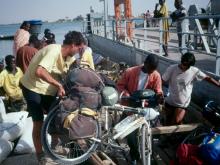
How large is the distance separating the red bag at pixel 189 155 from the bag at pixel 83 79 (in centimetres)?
118

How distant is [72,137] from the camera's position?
10.4 feet

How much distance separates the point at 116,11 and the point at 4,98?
1215 centimetres

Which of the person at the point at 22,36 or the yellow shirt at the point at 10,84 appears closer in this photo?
the yellow shirt at the point at 10,84

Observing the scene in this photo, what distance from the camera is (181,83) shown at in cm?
475

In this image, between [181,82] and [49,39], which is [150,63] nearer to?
[181,82]

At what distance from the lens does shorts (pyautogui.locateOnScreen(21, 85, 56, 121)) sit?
12.5 feet

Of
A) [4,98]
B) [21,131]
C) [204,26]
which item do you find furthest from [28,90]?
[204,26]

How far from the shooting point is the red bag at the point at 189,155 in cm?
346

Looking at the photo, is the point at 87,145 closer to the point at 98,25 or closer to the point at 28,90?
the point at 28,90

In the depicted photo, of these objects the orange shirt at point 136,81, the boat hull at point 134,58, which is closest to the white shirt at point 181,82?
the boat hull at point 134,58

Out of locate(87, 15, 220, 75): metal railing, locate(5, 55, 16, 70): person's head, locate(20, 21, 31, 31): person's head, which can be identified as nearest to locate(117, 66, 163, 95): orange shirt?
locate(87, 15, 220, 75): metal railing

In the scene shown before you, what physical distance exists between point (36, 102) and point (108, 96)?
1.02 m

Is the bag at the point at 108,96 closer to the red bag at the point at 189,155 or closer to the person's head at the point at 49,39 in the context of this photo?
the red bag at the point at 189,155

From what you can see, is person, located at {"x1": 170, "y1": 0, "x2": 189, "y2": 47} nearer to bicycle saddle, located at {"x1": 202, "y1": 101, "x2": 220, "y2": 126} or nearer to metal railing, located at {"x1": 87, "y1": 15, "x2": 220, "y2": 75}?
metal railing, located at {"x1": 87, "y1": 15, "x2": 220, "y2": 75}
